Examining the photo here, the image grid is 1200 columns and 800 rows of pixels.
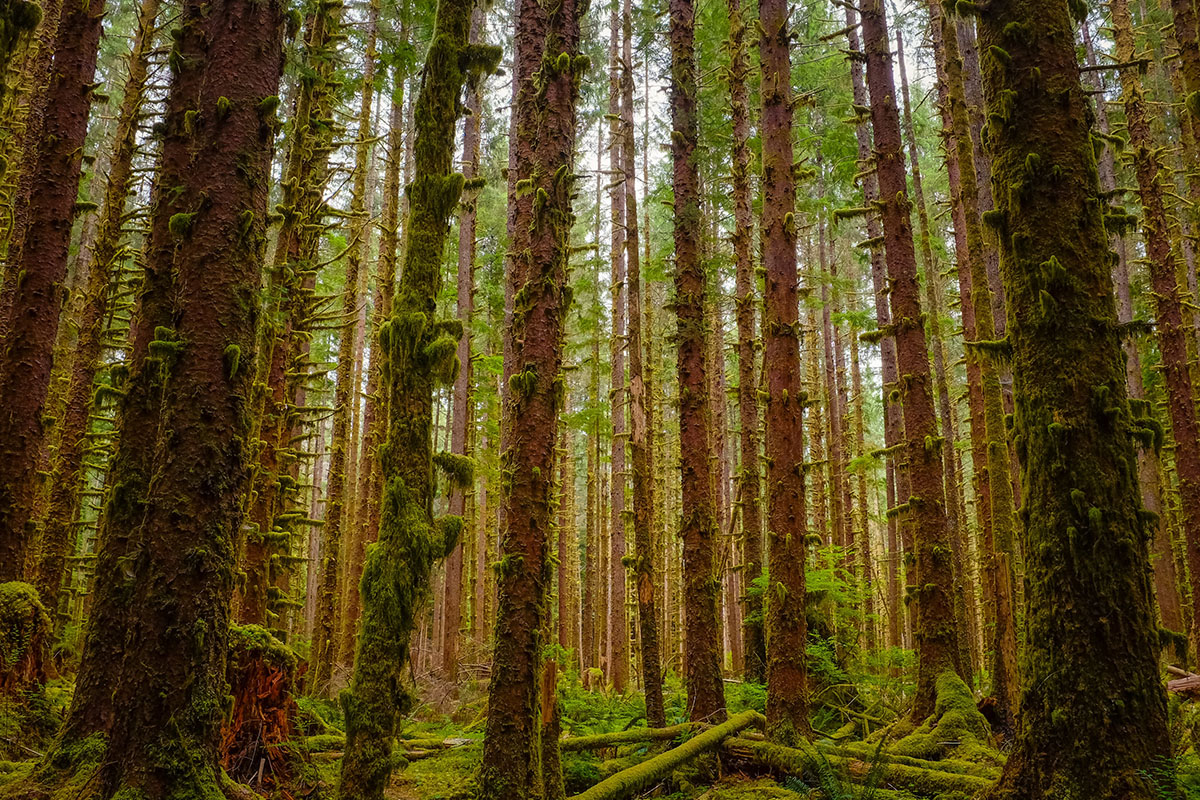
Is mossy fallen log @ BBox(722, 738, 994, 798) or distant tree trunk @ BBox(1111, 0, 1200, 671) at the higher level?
distant tree trunk @ BBox(1111, 0, 1200, 671)

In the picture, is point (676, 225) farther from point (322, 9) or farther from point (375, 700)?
point (375, 700)

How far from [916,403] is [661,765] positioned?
6170 millimetres

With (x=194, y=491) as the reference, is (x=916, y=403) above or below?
above

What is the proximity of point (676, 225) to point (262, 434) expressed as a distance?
627 cm

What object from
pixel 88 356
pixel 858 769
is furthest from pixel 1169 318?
pixel 88 356

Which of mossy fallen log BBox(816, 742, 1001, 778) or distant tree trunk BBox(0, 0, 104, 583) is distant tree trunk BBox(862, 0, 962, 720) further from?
distant tree trunk BBox(0, 0, 104, 583)

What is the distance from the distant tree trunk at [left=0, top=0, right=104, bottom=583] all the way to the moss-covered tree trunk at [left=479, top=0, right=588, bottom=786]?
236 inches

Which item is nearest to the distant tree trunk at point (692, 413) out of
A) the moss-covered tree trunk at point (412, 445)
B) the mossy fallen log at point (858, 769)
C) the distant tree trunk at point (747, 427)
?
the mossy fallen log at point (858, 769)

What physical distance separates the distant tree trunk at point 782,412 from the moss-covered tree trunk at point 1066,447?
12.3 ft

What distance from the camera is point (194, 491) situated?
194 inches

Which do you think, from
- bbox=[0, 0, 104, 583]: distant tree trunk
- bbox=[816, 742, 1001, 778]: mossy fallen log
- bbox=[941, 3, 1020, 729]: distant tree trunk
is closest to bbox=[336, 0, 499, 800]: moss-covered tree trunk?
bbox=[816, 742, 1001, 778]: mossy fallen log

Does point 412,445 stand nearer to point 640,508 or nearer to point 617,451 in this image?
point 640,508

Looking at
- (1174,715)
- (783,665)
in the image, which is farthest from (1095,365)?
(1174,715)

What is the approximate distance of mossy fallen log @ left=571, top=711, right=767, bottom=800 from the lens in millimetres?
6395
